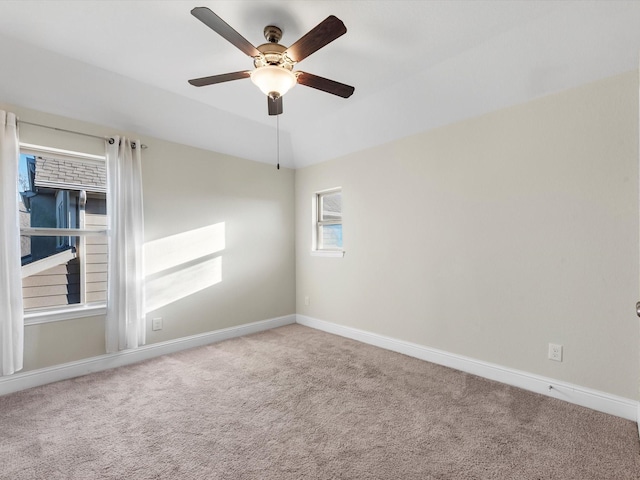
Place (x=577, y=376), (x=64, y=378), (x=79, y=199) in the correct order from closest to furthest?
(x=577, y=376) < (x=64, y=378) < (x=79, y=199)

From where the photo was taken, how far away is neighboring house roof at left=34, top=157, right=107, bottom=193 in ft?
8.95

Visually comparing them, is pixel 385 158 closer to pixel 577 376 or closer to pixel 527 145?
pixel 527 145

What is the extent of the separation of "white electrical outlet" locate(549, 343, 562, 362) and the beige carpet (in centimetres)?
32

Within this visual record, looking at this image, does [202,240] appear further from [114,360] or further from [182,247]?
[114,360]

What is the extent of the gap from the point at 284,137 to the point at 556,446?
391cm

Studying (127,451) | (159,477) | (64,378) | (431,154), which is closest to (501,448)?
(159,477)

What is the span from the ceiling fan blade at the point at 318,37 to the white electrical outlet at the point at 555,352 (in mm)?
2648

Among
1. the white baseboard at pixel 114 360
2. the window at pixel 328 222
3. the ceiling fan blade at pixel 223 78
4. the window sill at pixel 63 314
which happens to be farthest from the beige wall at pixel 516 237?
the window sill at pixel 63 314

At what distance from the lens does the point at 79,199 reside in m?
2.91

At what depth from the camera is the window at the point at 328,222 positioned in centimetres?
416

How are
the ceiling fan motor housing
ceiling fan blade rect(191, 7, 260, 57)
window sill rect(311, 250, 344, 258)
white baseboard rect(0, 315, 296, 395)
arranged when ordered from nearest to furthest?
ceiling fan blade rect(191, 7, 260, 57) < the ceiling fan motor housing < white baseboard rect(0, 315, 296, 395) < window sill rect(311, 250, 344, 258)

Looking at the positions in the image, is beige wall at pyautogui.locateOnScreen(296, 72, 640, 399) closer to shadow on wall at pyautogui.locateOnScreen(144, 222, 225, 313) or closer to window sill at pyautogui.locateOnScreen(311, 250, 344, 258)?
window sill at pyautogui.locateOnScreen(311, 250, 344, 258)

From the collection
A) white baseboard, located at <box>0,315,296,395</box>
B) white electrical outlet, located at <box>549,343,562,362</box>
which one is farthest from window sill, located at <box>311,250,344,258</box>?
white electrical outlet, located at <box>549,343,562,362</box>

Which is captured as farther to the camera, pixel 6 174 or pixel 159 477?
pixel 6 174
